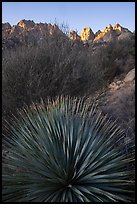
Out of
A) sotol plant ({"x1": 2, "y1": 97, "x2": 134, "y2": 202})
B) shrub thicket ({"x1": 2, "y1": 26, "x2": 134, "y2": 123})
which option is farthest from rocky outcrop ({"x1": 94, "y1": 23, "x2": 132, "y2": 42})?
sotol plant ({"x1": 2, "y1": 97, "x2": 134, "y2": 202})

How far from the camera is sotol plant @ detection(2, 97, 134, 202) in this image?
385 centimetres

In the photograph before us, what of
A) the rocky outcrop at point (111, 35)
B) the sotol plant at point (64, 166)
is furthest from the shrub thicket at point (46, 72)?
the rocky outcrop at point (111, 35)

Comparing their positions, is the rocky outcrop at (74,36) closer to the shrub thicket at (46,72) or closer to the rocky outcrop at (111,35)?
the shrub thicket at (46,72)

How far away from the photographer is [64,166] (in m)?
4.00

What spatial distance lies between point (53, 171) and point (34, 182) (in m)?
0.27

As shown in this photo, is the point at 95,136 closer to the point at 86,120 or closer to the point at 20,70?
the point at 86,120

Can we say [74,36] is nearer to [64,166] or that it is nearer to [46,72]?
[46,72]

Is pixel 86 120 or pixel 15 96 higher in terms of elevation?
pixel 15 96

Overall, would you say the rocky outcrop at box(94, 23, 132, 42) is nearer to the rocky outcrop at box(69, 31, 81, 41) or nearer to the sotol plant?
the rocky outcrop at box(69, 31, 81, 41)

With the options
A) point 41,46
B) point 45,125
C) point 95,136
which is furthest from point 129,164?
point 41,46

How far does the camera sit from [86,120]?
4594mm

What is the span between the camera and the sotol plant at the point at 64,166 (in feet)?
12.6

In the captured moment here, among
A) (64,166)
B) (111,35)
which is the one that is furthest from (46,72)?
(111,35)

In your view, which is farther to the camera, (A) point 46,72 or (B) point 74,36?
(B) point 74,36
